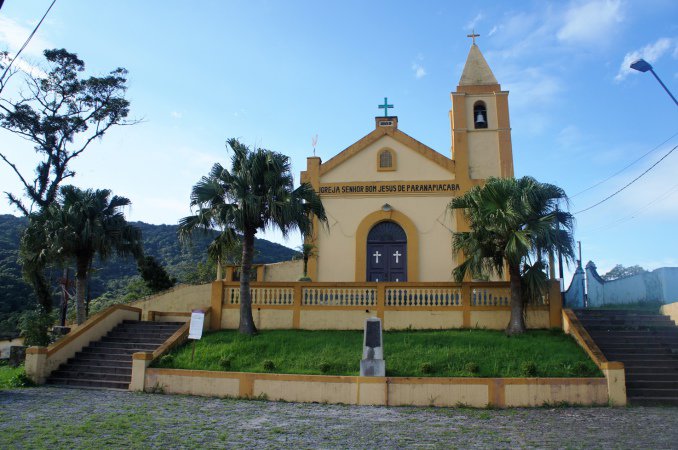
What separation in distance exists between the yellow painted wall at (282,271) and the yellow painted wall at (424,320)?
25.5ft

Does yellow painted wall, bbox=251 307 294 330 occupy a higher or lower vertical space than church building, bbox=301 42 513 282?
lower

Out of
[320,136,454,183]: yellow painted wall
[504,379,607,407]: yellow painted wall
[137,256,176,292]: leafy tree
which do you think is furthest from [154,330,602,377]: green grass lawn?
[137,256,176,292]: leafy tree

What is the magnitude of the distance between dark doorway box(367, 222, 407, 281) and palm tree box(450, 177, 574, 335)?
17.4 ft

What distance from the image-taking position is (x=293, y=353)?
14.2 m

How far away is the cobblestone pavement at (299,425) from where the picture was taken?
8297 millimetres

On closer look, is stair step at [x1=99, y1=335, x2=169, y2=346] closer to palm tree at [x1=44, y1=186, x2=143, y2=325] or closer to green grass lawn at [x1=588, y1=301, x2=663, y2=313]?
palm tree at [x1=44, y1=186, x2=143, y2=325]

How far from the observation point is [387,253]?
21.5 m

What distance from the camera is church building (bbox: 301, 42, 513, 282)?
21.2m

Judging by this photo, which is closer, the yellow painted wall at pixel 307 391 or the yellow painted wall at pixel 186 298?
the yellow painted wall at pixel 307 391

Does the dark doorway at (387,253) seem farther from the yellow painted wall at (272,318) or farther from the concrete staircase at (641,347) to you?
the concrete staircase at (641,347)

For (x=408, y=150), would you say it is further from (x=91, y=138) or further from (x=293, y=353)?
(x=91, y=138)

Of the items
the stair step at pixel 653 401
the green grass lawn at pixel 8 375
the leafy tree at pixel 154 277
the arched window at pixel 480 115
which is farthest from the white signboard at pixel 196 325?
the arched window at pixel 480 115

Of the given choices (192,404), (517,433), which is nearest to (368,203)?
(192,404)

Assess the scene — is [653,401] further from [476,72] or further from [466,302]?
[476,72]
